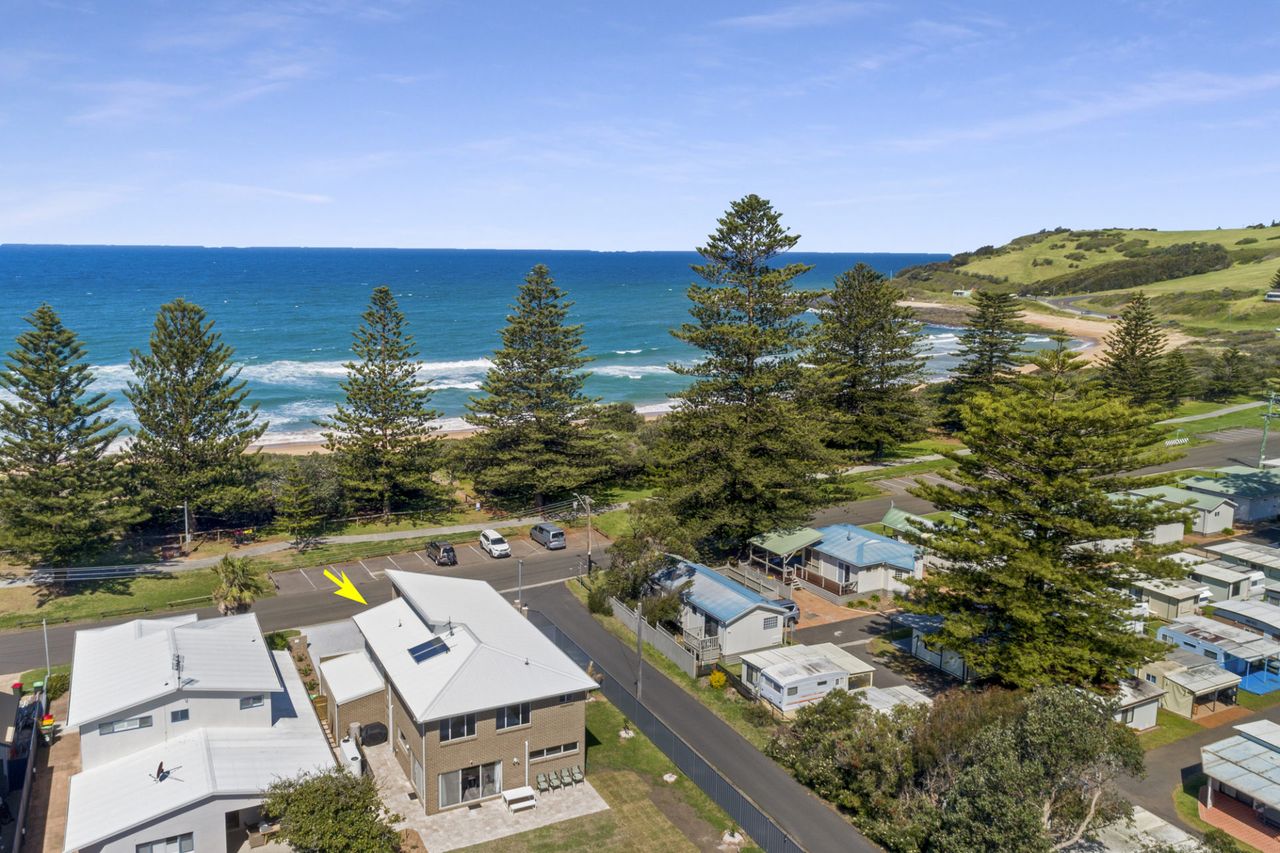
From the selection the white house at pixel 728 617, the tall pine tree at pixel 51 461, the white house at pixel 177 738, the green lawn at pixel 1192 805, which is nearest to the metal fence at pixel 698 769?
the white house at pixel 728 617

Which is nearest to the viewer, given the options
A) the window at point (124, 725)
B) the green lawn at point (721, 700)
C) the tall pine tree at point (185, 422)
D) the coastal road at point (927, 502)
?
the window at point (124, 725)

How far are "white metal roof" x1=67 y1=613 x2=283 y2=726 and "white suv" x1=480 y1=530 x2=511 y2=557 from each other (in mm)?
18728

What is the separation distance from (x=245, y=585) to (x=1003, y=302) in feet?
234

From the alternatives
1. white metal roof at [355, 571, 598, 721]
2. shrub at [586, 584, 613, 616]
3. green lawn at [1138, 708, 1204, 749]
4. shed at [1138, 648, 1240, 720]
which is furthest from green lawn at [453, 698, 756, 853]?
shed at [1138, 648, 1240, 720]

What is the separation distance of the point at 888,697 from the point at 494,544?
26.7 meters

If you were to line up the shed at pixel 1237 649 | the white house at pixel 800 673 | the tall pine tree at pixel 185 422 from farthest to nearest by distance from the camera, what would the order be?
the tall pine tree at pixel 185 422 → the shed at pixel 1237 649 → the white house at pixel 800 673

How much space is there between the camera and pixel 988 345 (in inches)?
3182

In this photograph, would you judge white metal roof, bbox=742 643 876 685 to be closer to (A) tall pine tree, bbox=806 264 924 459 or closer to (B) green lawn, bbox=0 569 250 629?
(B) green lawn, bbox=0 569 250 629

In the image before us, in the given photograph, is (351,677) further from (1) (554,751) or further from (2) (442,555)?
(2) (442,555)

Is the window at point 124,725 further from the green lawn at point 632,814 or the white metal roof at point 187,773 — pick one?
the green lawn at point 632,814

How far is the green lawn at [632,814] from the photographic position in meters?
24.5

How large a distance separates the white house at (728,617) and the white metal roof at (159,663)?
17.9 meters

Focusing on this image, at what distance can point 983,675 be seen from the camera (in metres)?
31.2

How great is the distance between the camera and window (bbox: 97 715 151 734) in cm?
2492
